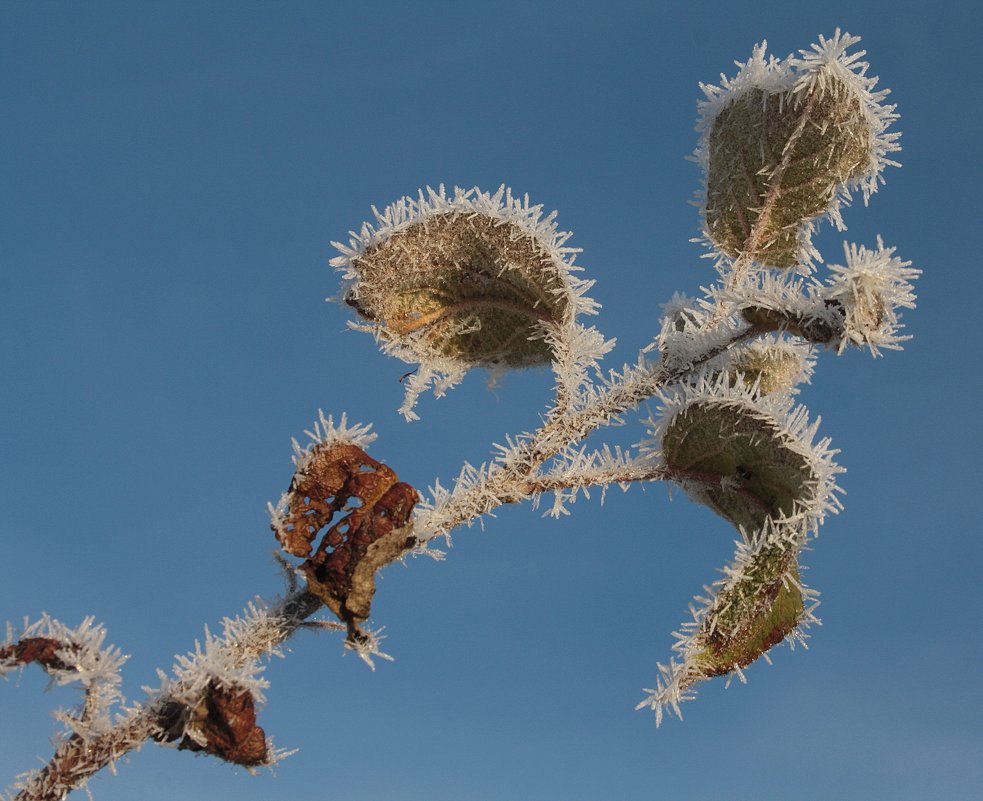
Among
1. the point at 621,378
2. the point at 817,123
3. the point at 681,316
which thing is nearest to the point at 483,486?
the point at 621,378

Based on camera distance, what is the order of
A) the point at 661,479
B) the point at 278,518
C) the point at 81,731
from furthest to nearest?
the point at 661,479 < the point at 278,518 < the point at 81,731

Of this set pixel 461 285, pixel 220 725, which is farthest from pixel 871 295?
pixel 220 725

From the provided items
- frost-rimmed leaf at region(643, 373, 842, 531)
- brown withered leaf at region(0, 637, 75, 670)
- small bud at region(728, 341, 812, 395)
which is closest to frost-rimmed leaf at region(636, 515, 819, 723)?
frost-rimmed leaf at region(643, 373, 842, 531)

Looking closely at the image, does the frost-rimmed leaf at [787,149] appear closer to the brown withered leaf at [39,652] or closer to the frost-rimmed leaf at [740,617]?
the frost-rimmed leaf at [740,617]

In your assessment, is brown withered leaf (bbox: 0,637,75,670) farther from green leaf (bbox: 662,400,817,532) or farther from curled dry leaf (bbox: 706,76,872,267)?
curled dry leaf (bbox: 706,76,872,267)

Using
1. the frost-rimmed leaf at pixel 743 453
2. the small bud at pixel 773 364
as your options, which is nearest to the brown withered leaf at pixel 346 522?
the frost-rimmed leaf at pixel 743 453

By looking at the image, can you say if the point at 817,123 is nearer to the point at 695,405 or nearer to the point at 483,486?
the point at 695,405
